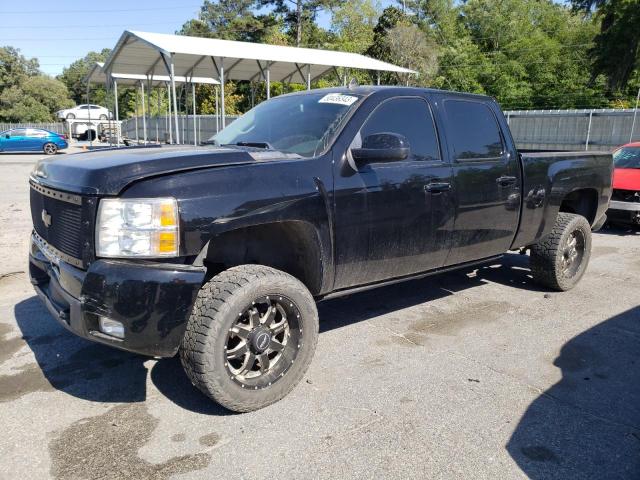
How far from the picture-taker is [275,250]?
11.8 feet

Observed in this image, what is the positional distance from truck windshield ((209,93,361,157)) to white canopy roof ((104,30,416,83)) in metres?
11.6

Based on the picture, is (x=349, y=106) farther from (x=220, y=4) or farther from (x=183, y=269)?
(x=220, y=4)

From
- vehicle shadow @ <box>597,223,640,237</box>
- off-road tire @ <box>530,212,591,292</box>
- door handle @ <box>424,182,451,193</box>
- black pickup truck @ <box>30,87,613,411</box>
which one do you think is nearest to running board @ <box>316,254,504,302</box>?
black pickup truck @ <box>30,87,613,411</box>

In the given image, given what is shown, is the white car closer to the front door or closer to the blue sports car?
the blue sports car

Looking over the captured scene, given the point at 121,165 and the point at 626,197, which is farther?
the point at 626,197

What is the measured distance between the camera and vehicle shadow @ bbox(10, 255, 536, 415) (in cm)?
340

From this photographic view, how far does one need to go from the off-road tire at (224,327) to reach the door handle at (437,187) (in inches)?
53.6

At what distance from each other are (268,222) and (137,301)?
85 cm

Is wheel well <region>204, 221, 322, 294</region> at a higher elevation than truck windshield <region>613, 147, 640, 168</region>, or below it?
below

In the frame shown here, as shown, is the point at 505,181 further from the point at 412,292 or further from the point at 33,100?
the point at 33,100

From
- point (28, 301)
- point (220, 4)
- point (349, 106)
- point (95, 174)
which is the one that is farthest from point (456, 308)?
point (220, 4)

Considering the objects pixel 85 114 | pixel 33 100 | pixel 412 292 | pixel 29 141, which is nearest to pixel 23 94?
pixel 33 100

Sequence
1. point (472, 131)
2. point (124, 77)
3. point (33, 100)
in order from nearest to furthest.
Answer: point (472, 131), point (124, 77), point (33, 100)

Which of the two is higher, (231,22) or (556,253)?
(231,22)
